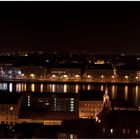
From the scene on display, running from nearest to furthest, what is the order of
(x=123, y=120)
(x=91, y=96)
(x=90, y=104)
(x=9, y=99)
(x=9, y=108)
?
(x=123, y=120) < (x=9, y=108) < (x=9, y=99) < (x=90, y=104) < (x=91, y=96)

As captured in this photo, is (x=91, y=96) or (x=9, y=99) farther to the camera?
(x=91, y=96)

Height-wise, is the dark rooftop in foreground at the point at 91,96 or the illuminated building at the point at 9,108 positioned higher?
the dark rooftop in foreground at the point at 91,96

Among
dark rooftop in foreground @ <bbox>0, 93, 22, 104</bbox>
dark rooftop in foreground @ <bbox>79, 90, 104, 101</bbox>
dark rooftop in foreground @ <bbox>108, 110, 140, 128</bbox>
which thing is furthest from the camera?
dark rooftop in foreground @ <bbox>79, 90, 104, 101</bbox>

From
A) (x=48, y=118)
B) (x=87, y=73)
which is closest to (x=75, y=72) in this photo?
(x=87, y=73)

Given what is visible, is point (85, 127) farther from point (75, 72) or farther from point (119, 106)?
point (75, 72)

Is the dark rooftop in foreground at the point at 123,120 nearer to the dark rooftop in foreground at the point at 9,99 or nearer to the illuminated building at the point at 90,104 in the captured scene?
the illuminated building at the point at 90,104

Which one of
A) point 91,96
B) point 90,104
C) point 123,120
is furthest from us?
point 91,96

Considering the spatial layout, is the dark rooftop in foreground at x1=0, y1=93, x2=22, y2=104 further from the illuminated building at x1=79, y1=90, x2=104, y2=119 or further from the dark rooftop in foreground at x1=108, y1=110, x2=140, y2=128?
the dark rooftop in foreground at x1=108, y1=110, x2=140, y2=128

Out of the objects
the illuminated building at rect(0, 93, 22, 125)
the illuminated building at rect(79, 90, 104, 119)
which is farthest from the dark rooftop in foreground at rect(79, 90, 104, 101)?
the illuminated building at rect(0, 93, 22, 125)

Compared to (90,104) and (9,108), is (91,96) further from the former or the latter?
(9,108)

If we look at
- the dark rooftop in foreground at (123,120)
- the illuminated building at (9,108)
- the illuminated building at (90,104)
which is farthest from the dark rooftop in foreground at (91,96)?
the dark rooftop in foreground at (123,120)

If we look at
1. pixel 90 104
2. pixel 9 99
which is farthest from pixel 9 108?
pixel 90 104

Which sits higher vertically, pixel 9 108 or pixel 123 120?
pixel 123 120
